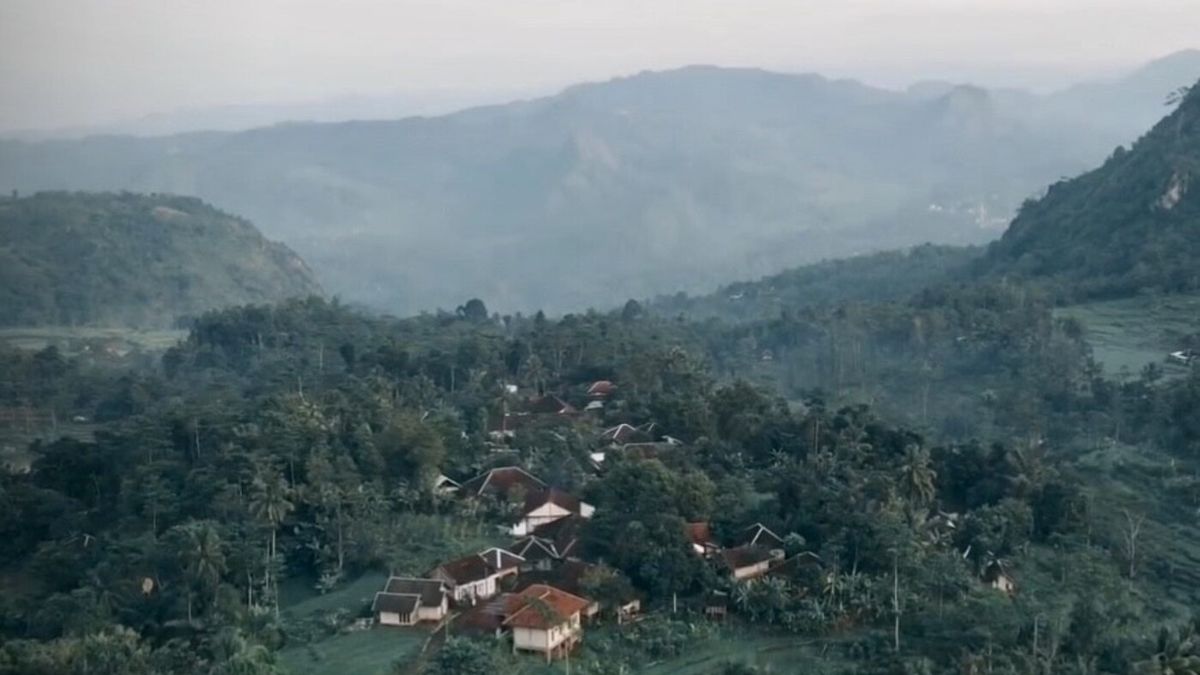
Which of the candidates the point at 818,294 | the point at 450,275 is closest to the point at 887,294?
the point at 818,294

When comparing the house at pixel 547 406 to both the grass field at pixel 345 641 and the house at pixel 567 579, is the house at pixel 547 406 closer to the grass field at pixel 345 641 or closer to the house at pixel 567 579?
the grass field at pixel 345 641

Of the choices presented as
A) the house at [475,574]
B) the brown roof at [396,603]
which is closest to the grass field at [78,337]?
the house at [475,574]

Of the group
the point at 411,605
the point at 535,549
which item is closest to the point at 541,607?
the point at 411,605

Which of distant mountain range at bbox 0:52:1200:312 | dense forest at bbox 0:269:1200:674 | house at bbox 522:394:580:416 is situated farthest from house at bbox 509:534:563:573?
distant mountain range at bbox 0:52:1200:312

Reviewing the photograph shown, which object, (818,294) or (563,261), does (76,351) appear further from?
(563,261)

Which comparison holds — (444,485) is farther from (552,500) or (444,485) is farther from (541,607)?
(541,607)

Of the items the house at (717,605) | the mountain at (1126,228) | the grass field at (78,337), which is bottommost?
the grass field at (78,337)
